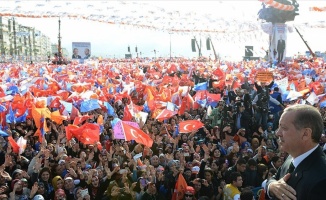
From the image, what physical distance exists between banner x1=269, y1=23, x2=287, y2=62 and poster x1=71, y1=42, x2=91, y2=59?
73.1ft

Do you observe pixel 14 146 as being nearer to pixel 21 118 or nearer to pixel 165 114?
pixel 21 118

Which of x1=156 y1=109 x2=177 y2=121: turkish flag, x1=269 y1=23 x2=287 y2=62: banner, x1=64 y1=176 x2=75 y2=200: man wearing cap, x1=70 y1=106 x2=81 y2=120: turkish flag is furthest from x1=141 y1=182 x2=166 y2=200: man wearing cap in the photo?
x1=269 y1=23 x2=287 y2=62: banner

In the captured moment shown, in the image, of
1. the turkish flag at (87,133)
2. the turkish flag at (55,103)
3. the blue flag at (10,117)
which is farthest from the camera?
the turkish flag at (55,103)

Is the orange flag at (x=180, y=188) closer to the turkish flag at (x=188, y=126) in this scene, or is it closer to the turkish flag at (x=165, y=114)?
the turkish flag at (x=188, y=126)

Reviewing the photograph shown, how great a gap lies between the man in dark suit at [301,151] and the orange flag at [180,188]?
14.5ft

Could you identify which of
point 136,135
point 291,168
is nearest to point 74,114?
point 136,135

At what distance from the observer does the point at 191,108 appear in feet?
43.0

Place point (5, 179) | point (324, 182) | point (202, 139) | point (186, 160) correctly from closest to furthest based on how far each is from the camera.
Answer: point (324, 182) → point (5, 179) → point (186, 160) → point (202, 139)

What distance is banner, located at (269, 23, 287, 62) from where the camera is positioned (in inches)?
1217

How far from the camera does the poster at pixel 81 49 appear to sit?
46.1 meters

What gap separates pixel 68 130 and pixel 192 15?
51.6 feet

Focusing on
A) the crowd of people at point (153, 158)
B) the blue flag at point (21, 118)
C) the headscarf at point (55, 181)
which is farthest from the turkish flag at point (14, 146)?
the blue flag at point (21, 118)

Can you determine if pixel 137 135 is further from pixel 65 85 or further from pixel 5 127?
pixel 65 85

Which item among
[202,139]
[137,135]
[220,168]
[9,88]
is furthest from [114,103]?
[220,168]
